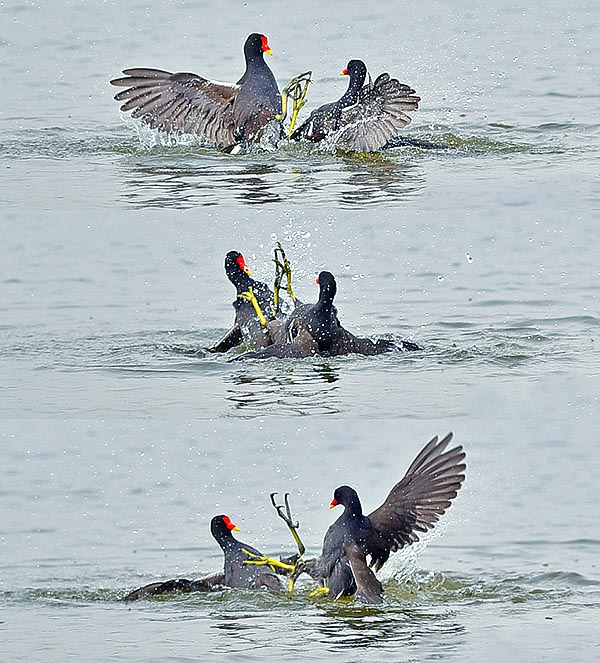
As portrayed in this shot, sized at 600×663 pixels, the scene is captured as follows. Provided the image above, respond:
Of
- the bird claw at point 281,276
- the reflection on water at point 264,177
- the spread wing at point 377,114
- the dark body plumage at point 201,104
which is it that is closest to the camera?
the bird claw at point 281,276

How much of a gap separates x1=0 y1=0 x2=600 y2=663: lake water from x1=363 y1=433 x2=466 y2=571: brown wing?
20 cm

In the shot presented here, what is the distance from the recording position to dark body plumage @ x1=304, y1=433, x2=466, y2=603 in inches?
337

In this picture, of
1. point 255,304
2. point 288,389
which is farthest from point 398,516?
point 255,304

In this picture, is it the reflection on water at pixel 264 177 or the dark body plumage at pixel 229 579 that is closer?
the dark body plumage at pixel 229 579

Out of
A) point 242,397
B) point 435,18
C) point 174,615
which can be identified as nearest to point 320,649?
point 174,615

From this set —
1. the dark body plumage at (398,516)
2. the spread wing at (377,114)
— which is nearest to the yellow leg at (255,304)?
the dark body plumage at (398,516)

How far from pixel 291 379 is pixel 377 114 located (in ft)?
10.6

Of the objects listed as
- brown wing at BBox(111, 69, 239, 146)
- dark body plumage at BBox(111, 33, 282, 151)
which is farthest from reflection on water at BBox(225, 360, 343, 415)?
brown wing at BBox(111, 69, 239, 146)

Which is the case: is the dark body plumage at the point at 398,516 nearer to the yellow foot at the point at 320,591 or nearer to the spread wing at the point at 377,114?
the yellow foot at the point at 320,591

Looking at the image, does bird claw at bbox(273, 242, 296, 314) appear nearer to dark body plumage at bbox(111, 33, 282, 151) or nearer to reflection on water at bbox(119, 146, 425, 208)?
reflection on water at bbox(119, 146, 425, 208)

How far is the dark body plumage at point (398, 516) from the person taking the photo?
28.1 feet

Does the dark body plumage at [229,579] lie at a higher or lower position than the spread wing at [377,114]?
lower

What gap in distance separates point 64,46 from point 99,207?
640 cm

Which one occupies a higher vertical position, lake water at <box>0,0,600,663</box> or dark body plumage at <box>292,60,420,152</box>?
dark body plumage at <box>292,60,420,152</box>
